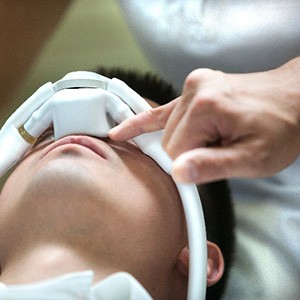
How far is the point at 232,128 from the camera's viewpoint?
67 centimetres

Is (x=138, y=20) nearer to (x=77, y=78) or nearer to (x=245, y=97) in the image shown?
(x=77, y=78)

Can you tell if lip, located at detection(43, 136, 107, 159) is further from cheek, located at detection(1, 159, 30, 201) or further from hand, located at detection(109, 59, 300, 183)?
hand, located at detection(109, 59, 300, 183)

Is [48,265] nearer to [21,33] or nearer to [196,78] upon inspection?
[196,78]

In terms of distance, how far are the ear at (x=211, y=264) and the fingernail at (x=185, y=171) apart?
31cm

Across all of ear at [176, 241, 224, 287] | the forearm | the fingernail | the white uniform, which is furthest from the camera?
the forearm

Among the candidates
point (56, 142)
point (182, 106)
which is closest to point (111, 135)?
point (56, 142)

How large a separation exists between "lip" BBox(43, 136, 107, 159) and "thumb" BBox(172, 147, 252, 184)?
11.1 inches

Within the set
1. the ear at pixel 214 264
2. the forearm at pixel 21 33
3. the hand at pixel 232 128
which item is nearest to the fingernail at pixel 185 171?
the hand at pixel 232 128

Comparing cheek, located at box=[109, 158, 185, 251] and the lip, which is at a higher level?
the lip

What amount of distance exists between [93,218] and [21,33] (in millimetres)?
545

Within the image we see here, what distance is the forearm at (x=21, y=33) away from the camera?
4.04 ft

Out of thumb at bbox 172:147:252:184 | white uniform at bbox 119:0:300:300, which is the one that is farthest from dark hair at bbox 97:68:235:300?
thumb at bbox 172:147:252:184

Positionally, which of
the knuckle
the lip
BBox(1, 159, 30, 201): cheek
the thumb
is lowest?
BBox(1, 159, 30, 201): cheek

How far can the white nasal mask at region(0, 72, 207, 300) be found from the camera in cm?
91
